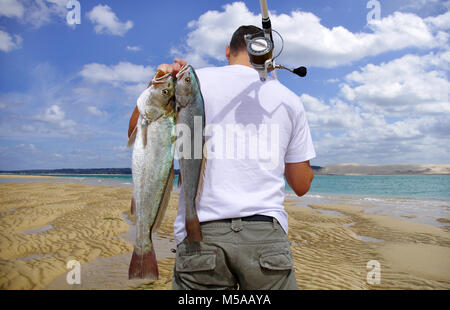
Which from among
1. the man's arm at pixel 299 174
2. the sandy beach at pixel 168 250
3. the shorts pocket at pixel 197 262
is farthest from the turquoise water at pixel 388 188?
the shorts pocket at pixel 197 262

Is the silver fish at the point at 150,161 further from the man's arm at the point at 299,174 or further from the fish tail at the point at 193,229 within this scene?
the man's arm at the point at 299,174

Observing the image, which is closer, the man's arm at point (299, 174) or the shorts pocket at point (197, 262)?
the shorts pocket at point (197, 262)

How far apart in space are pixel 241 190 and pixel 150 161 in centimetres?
69

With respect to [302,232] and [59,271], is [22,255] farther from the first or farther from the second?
[302,232]

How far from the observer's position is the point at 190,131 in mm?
2154

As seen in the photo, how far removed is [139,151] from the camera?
213cm

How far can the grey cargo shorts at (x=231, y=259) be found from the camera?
208cm

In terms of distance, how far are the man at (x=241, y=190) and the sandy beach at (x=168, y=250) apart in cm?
476

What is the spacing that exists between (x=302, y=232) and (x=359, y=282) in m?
5.26

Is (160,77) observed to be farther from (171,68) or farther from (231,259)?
(231,259)

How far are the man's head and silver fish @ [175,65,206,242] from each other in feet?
2.05

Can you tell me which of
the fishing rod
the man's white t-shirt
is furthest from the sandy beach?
the fishing rod

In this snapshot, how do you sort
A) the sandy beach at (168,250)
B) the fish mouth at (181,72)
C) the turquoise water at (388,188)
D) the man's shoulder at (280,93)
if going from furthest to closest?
1. the turquoise water at (388,188)
2. the sandy beach at (168,250)
3. the man's shoulder at (280,93)
4. the fish mouth at (181,72)
